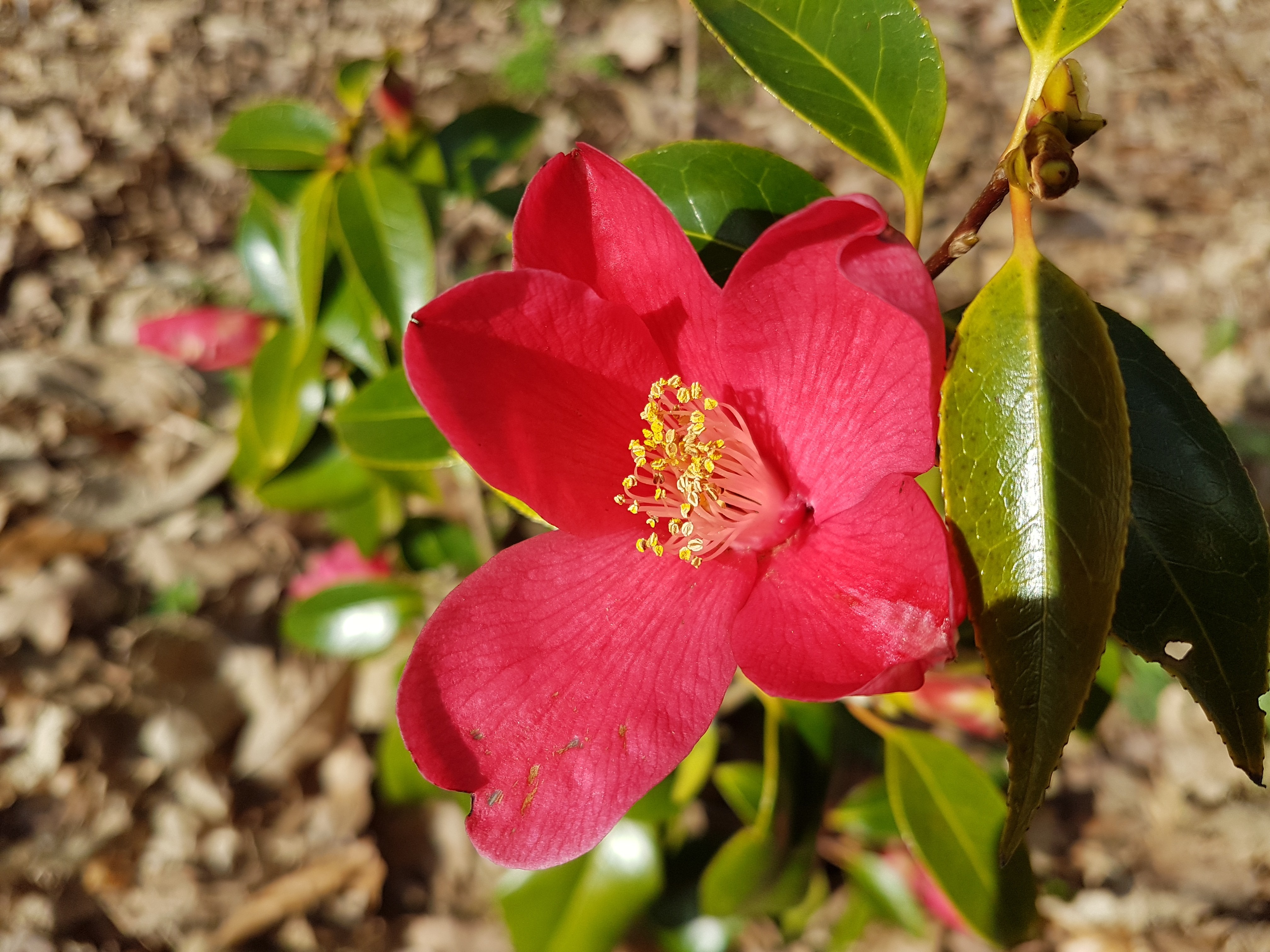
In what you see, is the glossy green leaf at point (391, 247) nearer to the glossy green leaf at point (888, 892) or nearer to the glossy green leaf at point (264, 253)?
the glossy green leaf at point (264, 253)

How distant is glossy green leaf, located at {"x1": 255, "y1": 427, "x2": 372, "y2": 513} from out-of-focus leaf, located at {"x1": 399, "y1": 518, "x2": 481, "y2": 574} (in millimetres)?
201

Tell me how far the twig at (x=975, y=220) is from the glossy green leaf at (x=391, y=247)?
810 millimetres

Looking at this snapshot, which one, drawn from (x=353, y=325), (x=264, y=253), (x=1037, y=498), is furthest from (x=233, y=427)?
(x=1037, y=498)

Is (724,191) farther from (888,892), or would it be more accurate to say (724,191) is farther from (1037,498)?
(888,892)

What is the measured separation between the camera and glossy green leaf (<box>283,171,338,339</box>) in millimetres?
1433

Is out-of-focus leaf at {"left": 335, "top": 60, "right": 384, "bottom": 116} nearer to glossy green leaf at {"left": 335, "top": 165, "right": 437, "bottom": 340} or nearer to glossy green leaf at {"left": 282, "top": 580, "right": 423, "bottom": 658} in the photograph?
glossy green leaf at {"left": 335, "top": 165, "right": 437, "bottom": 340}

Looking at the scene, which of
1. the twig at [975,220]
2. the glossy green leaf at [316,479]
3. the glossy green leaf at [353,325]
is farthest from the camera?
the glossy green leaf at [316,479]

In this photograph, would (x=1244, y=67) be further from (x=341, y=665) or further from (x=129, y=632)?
(x=129, y=632)

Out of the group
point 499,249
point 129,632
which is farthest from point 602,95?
point 129,632

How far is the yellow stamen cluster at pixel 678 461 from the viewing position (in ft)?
2.94

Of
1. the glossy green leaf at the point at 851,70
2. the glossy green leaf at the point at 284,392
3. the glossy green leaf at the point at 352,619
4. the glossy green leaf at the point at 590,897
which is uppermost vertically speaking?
the glossy green leaf at the point at 851,70

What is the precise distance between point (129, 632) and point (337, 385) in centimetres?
118

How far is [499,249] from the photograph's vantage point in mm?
2580

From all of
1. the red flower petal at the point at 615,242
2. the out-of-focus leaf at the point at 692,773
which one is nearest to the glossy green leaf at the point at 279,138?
the red flower petal at the point at 615,242
